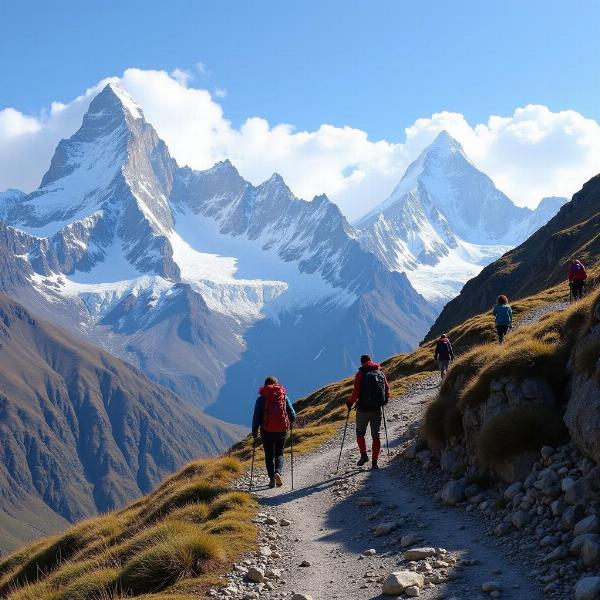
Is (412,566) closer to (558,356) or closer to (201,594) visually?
(201,594)

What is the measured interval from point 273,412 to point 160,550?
26.2 ft

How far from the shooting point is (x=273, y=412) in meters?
22.8

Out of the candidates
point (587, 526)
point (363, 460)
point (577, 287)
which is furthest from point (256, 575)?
point (577, 287)

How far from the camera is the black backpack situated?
23109mm

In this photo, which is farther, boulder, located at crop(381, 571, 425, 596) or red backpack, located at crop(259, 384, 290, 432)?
red backpack, located at crop(259, 384, 290, 432)

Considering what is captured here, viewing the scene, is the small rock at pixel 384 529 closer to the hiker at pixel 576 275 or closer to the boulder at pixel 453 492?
the boulder at pixel 453 492

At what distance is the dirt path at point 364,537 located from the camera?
1319 cm

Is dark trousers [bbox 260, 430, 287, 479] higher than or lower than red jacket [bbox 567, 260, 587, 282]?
lower

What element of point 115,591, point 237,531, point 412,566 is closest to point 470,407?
point 412,566

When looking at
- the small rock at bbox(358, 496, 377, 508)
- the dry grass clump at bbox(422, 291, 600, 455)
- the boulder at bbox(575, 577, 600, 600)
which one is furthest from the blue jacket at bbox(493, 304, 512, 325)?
the boulder at bbox(575, 577, 600, 600)

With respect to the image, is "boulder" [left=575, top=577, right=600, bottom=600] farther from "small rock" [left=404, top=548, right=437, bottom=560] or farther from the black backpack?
the black backpack

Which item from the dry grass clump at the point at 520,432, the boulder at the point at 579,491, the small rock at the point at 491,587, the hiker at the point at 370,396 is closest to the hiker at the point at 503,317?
the hiker at the point at 370,396

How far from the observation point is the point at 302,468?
1051 inches

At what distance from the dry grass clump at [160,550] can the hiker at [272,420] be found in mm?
1668
